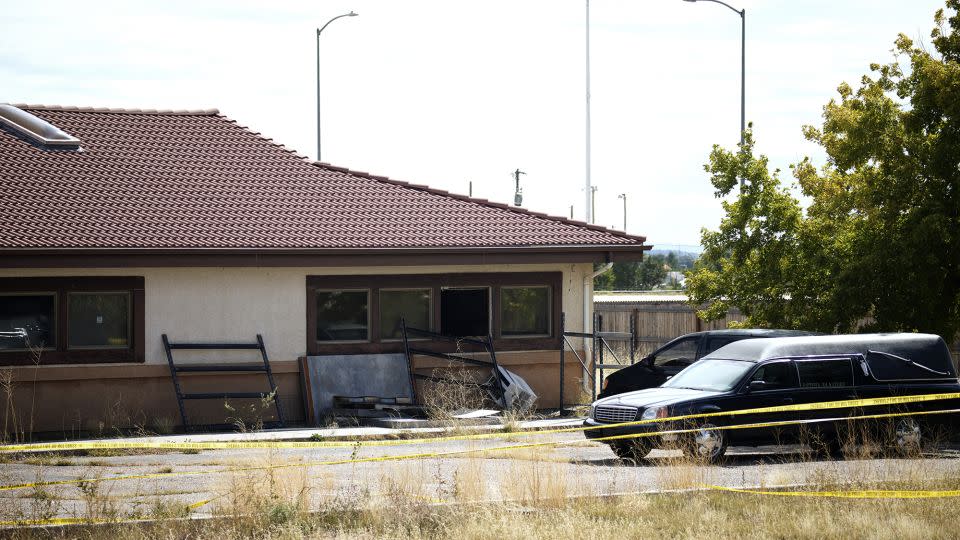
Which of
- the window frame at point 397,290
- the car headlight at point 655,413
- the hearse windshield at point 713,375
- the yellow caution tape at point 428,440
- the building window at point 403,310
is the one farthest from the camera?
the building window at point 403,310

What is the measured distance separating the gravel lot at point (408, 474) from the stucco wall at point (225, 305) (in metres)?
3.89

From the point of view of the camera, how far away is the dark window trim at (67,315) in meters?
19.9

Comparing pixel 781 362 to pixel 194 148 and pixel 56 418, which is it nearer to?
pixel 56 418

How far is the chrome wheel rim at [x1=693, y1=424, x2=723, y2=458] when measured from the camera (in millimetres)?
15380

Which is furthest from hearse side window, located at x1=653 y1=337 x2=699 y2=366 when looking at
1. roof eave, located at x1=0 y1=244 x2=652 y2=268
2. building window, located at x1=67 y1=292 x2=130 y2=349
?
building window, located at x1=67 y1=292 x2=130 y2=349

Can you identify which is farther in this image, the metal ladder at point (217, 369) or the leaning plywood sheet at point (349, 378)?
the leaning plywood sheet at point (349, 378)

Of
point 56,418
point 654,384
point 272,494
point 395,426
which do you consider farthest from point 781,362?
point 56,418

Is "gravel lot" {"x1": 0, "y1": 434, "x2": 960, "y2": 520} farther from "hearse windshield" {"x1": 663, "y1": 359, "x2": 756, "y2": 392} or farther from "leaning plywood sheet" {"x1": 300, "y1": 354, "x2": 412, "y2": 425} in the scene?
"leaning plywood sheet" {"x1": 300, "y1": 354, "x2": 412, "y2": 425}

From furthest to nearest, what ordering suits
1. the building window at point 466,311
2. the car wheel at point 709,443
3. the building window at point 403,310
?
the building window at point 466,311 < the building window at point 403,310 < the car wheel at point 709,443

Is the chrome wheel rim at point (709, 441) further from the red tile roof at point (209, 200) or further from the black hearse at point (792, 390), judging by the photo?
the red tile roof at point (209, 200)

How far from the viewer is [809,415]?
16062mm

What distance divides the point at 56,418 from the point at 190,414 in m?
2.13

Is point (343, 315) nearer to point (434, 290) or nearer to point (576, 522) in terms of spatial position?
point (434, 290)

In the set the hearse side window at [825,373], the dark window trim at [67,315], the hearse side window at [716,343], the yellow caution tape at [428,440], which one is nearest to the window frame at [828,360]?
the hearse side window at [825,373]
